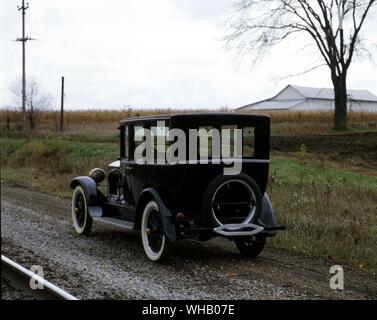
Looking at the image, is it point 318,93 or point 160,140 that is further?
point 318,93

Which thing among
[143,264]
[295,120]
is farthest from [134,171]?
[295,120]

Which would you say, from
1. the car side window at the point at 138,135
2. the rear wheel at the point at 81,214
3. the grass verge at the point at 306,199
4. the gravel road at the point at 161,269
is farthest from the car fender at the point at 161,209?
the grass verge at the point at 306,199

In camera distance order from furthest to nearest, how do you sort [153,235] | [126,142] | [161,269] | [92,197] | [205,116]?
[92,197] → [126,142] → [153,235] → [205,116] → [161,269]

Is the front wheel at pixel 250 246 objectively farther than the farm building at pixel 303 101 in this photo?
No

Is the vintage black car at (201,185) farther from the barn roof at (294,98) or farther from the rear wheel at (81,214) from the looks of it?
the barn roof at (294,98)

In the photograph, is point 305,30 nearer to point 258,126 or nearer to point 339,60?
point 339,60

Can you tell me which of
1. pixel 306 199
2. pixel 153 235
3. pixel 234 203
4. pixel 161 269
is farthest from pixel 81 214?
pixel 306 199

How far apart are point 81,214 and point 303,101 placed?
242 ft

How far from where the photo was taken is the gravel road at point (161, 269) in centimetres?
676

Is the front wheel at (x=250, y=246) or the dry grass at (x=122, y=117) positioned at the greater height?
the dry grass at (x=122, y=117)

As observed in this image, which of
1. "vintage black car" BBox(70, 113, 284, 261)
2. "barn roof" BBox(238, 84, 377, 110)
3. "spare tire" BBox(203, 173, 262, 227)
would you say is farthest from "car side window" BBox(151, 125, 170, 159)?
"barn roof" BBox(238, 84, 377, 110)

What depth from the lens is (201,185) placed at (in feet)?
26.8

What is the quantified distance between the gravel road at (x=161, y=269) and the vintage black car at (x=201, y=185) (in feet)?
1.35

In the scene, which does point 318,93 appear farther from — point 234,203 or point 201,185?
point 201,185
